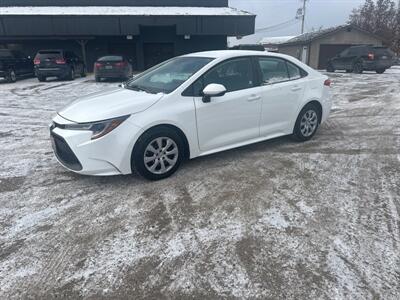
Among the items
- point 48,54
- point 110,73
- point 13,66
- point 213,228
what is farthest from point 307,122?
point 13,66

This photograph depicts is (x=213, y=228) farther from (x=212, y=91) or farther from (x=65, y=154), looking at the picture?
(x=65, y=154)

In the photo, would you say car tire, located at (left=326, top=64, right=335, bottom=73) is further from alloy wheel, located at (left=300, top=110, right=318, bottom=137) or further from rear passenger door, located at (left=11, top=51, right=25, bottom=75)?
rear passenger door, located at (left=11, top=51, right=25, bottom=75)

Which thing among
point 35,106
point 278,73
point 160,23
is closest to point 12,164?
point 278,73

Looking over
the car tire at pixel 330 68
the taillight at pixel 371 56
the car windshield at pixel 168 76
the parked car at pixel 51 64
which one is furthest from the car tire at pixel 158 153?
the car tire at pixel 330 68

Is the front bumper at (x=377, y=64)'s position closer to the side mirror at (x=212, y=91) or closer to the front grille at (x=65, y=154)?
the side mirror at (x=212, y=91)

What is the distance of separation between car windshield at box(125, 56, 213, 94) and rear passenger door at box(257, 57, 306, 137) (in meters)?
0.99

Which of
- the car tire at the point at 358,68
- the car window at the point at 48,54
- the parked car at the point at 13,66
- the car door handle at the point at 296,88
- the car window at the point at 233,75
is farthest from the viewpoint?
→ the car tire at the point at 358,68

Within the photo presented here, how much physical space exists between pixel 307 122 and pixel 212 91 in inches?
92.3

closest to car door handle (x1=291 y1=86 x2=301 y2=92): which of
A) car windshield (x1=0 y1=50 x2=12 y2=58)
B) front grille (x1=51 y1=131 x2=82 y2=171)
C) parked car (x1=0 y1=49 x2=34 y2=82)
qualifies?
front grille (x1=51 y1=131 x2=82 y2=171)

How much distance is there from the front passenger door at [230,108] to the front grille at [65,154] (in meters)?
1.61

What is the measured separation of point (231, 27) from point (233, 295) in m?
23.5

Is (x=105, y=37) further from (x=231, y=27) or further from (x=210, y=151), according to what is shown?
(x=210, y=151)

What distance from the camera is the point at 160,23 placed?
23016mm

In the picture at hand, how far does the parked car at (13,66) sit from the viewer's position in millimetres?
15969
